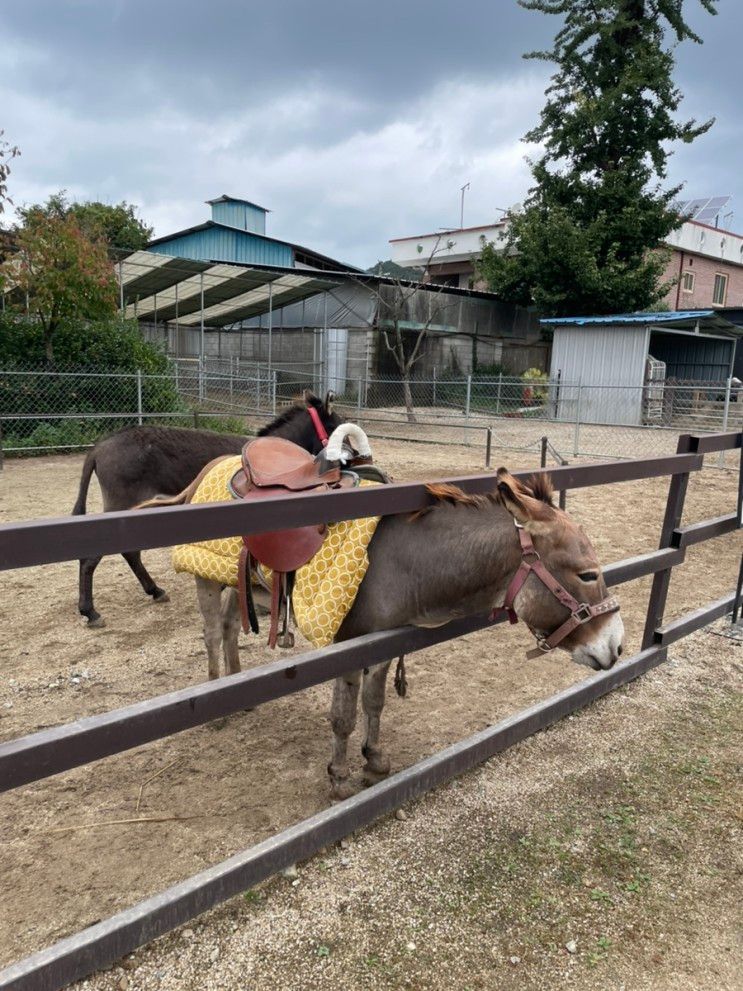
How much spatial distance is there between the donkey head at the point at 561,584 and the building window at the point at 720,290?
121 ft

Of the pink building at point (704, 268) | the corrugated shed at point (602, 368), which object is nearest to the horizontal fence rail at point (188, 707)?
the corrugated shed at point (602, 368)

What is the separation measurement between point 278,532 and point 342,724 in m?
0.81

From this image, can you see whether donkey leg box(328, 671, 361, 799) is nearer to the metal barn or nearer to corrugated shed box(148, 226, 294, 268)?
the metal barn

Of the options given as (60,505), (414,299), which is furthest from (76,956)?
(414,299)

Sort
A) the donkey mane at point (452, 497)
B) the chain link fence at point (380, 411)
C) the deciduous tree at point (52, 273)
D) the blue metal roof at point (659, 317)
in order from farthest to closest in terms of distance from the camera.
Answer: the blue metal roof at point (659, 317) < the chain link fence at point (380, 411) < the deciduous tree at point (52, 273) < the donkey mane at point (452, 497)

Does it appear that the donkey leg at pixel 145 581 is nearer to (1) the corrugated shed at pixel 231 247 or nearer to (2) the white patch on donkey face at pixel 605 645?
(2) the white patch on donkey face at pixel 605 645

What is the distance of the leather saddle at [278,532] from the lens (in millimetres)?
2297

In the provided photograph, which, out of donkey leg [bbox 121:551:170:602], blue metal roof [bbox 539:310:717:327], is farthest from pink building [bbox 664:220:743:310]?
donkey leg [bbox 121:551:170:602]

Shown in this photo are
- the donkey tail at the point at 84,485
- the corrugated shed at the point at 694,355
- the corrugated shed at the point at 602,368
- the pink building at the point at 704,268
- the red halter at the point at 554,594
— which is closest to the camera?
the red halter at the point at 554,594

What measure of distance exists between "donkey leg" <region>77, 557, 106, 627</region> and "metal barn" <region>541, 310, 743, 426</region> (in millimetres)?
15283

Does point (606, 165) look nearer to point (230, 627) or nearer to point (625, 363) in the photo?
point (625, 363)

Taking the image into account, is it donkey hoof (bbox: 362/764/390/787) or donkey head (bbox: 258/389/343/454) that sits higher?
donkey head (bbox: 258/389/343/454)

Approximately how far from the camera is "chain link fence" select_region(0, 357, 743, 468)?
11656 millimetres

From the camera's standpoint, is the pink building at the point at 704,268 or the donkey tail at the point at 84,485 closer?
the donkey tail at the point at 84,485
